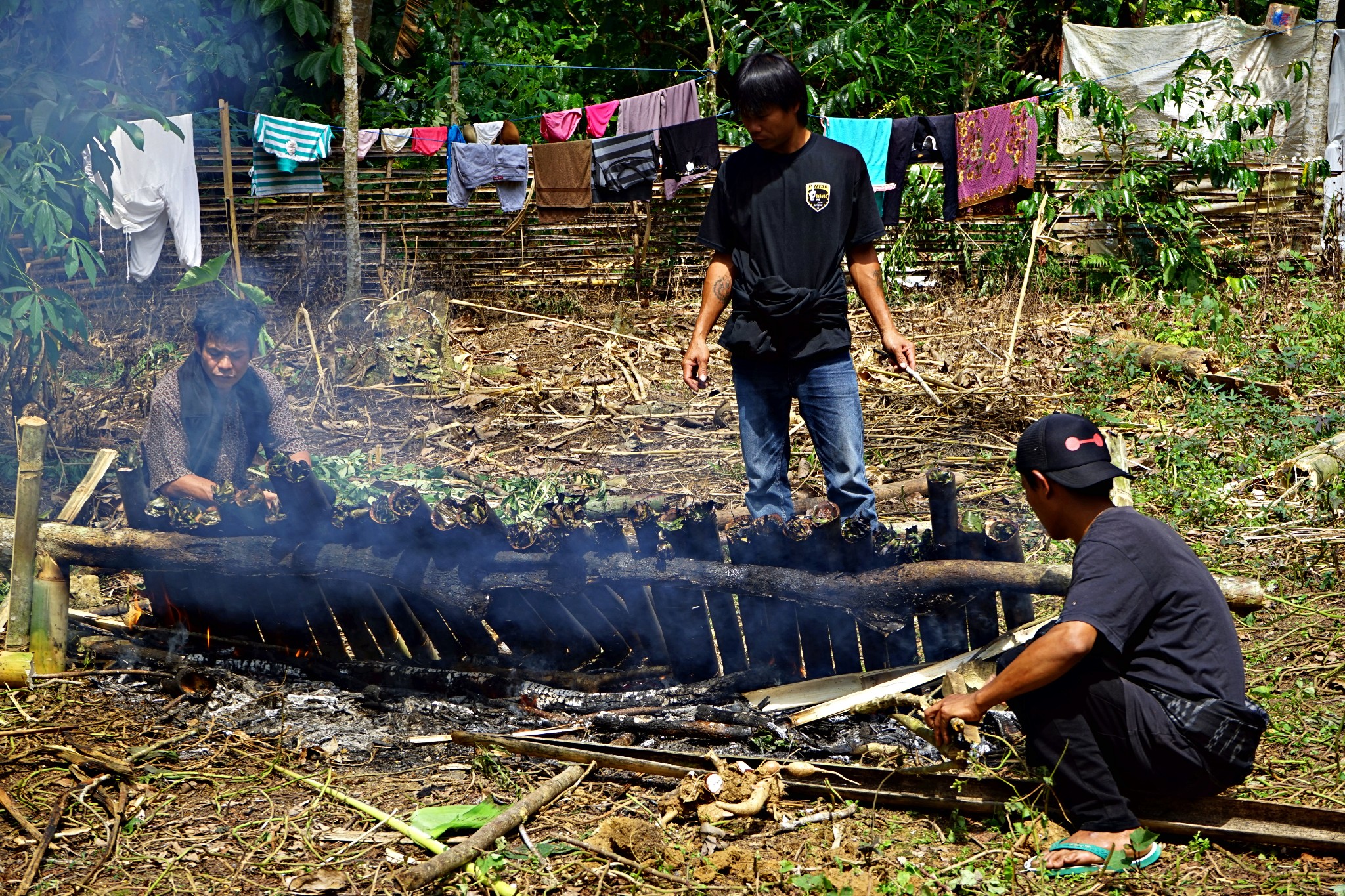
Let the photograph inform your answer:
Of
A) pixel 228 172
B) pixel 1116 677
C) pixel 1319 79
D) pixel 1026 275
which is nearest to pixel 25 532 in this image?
pixel 1116 677

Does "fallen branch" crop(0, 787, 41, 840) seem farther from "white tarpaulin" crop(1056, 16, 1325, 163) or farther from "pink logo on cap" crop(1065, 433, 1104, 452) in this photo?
A: "white tarpaulin" crop(1056, 16, 1325, 163)

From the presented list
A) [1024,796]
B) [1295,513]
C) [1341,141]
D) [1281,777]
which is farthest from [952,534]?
[1341,141]

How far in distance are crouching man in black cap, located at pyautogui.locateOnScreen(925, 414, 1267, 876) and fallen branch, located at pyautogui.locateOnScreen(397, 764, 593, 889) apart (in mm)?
1322

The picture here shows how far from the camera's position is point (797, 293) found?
4289mm

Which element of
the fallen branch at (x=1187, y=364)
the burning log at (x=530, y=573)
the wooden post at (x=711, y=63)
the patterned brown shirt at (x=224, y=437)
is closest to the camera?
the burning log at (x=530, y=573)

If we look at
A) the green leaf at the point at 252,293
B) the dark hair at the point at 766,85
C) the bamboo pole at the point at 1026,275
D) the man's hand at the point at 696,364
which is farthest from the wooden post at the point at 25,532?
the bamboo pole at the point at 1026,275

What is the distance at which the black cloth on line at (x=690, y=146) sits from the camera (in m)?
11.6

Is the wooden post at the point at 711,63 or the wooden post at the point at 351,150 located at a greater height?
the wooden post at the point at 711,63

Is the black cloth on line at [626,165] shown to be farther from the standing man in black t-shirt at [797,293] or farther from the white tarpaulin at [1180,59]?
the standing man in black t-shirt at [797,293]

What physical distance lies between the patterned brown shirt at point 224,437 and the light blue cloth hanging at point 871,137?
738cm

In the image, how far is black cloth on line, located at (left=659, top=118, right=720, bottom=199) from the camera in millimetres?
11555

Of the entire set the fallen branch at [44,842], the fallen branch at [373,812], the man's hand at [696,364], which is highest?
the man's hand at [696,364]

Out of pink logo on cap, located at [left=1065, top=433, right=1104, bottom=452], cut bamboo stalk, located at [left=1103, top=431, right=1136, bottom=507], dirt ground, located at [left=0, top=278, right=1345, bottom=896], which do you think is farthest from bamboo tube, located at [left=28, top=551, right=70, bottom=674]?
cut bamboo stalk, located at [left=1103, top=431, right=1136, bottom=507]

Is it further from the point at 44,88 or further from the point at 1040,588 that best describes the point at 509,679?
the point at 44,88
